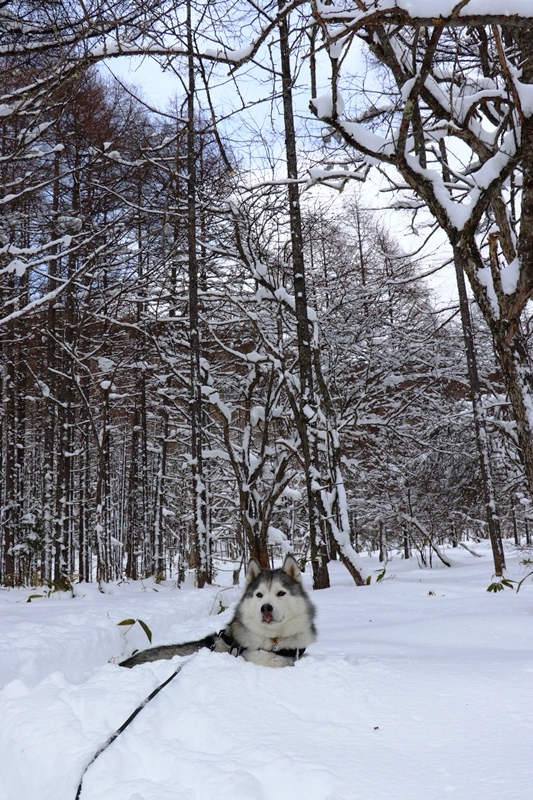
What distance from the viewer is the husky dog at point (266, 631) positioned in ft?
13.4

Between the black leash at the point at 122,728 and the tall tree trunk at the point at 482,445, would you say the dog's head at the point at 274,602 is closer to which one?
the black leash at the point at 122,728

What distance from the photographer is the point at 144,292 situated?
1454cm

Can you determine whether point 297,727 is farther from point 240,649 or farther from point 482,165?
point 482,165

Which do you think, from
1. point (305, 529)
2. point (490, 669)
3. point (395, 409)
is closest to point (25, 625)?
point (490, 669)

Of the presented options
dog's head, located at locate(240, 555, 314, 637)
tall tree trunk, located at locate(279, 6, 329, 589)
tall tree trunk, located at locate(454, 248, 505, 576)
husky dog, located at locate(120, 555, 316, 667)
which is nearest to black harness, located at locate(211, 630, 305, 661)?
husky dog, located at locate(120, 555, 316, 667)

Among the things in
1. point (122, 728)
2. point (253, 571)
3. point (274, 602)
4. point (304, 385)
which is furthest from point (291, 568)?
point (304, 385)

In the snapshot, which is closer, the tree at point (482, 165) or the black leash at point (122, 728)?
the black leash at point (122, 728)

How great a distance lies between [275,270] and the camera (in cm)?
1286

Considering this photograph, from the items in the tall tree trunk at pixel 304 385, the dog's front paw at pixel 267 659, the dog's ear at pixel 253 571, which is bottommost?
the dog's front paw at pixel 267 659

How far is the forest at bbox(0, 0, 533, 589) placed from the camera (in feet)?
15.2

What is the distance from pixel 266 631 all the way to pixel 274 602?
0.74 feet

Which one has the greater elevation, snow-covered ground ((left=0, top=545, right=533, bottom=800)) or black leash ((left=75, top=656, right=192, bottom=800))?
black leash ((left=75, top=656, right=192, bottom=800))

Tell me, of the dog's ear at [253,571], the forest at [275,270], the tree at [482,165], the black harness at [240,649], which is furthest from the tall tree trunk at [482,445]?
the black harness at [240,649]

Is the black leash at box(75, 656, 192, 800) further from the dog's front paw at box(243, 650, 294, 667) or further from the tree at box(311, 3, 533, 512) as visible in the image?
the tree at box(311, 3, 533, 512)
